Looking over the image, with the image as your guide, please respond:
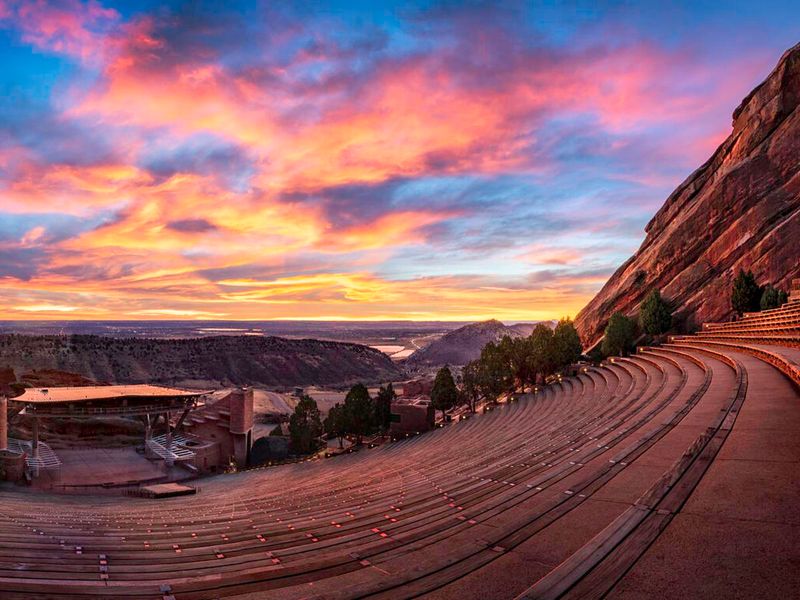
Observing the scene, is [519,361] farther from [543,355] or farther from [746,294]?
[746,294]

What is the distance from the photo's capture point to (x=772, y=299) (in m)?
35.0

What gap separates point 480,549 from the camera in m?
5.52

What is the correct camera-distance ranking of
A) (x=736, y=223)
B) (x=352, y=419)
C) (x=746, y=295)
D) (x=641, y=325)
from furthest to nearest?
(x=641, y=325), (x=736, y=223), (x=352, y=419), (x=746, y=295)

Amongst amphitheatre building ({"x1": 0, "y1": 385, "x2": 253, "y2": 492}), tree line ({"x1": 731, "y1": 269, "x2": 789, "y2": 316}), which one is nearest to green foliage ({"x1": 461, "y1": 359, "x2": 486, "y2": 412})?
amphitheatre building ({"x1": 0, "y1": 385, "x2": 253, "y2": 492})

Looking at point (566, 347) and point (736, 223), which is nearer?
point (566, 347)

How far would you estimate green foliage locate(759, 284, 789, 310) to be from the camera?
34906mm

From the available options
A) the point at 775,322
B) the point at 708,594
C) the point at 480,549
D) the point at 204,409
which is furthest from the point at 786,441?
the point at 204,409

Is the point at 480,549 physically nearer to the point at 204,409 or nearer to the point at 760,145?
the point at 204,409

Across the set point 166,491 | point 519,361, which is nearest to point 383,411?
point 519,361

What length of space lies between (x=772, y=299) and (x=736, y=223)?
46.0 ft

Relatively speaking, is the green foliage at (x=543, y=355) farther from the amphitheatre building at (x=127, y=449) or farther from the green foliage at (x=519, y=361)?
the amphitheatre building at (x=127, y=449)

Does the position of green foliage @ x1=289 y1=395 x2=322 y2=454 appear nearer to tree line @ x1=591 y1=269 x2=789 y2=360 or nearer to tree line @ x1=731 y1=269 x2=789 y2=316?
tree line @ x1=591 y1=269 x2=789 y2=360

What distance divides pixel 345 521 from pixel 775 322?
25546 millimetres

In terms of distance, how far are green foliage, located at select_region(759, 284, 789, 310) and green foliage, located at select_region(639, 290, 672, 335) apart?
29.0ft
